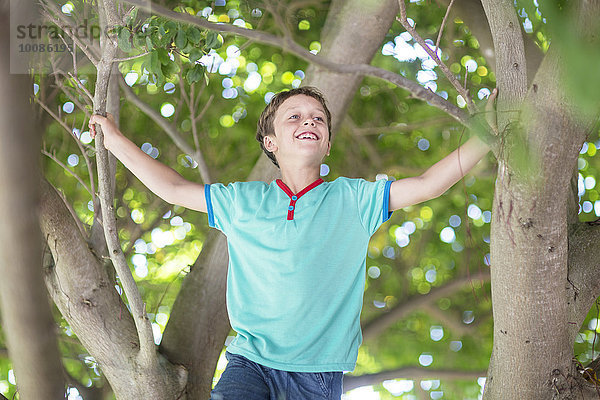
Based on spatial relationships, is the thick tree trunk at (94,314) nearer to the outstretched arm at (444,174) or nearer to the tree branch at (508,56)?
the outstretched arm at (444,174)

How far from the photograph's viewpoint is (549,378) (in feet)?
6.89

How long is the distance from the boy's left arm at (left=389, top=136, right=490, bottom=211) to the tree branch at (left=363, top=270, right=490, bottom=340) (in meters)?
2.12

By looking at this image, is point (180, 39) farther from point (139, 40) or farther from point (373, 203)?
point (373, 203)

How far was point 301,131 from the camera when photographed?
7.79 ft

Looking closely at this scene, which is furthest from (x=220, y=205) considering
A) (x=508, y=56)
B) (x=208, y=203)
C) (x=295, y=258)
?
(x=508, y=56)

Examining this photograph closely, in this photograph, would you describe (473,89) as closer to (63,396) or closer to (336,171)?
(336,171)

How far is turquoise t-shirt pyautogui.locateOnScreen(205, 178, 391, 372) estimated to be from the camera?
2.20 meters

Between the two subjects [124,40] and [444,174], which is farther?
[444,174]

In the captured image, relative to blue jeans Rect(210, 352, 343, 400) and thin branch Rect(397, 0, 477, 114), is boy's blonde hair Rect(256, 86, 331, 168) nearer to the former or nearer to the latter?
thin branch Rect(397, 0, 477, 114)

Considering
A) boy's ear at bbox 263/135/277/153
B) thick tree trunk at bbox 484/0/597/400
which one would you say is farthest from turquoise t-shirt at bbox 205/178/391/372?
thick tree trunk at bbox 484/0/597/400

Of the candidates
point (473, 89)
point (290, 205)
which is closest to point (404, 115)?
point (473, 89)

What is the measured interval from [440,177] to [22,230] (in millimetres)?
1573

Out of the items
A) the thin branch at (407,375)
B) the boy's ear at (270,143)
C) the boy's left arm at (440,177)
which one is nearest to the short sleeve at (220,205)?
the boy's ear at (270,143)

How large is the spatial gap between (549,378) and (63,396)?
5.92 ft
